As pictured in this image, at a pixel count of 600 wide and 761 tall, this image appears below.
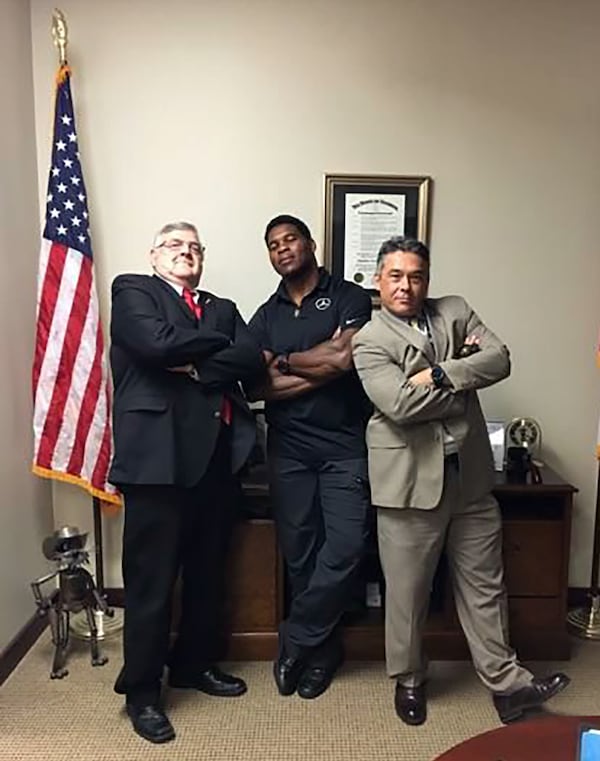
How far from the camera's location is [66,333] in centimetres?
275

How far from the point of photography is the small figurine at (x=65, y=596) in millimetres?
2596

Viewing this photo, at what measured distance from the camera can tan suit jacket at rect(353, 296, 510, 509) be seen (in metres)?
2.11

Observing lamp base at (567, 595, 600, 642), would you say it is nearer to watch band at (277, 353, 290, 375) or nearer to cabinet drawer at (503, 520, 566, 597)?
cabinet drawer at (503, 520, 566, 597)

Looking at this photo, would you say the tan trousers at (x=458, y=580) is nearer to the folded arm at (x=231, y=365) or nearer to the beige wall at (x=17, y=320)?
the folded arm at (x=231, y=365)

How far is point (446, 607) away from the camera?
8.82 feet

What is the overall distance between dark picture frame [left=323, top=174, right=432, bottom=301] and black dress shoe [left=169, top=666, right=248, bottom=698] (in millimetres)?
1591

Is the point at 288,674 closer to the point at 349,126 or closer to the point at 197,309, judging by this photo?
the point at 197,309

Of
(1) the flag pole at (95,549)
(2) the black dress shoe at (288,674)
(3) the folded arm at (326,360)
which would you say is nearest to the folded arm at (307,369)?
(3) the folded arm at (326,360)

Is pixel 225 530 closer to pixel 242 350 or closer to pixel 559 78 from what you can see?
pixel 242 350

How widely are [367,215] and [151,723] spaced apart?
2.06 meters

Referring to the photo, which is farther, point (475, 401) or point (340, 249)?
point (340, 249)

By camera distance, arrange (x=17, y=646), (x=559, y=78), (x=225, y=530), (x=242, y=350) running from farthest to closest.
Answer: (x=559, y=78), (x=17, y=646), (x=225, y=530), (x=242, y=350)

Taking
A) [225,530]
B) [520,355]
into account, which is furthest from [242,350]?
[520,355]

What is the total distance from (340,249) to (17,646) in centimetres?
204
